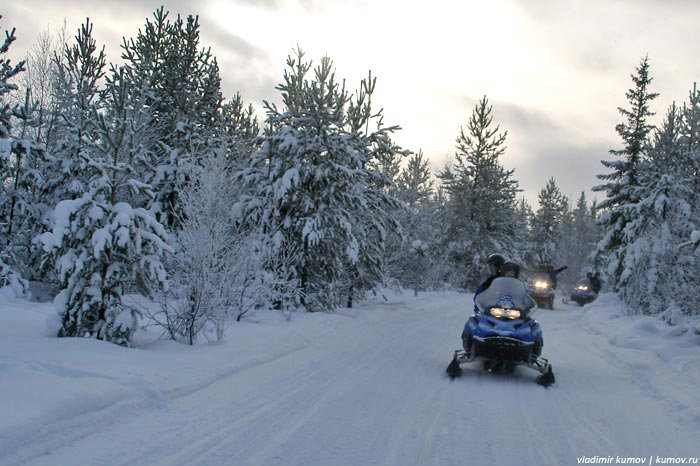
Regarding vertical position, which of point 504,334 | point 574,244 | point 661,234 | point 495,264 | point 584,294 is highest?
point 574,244

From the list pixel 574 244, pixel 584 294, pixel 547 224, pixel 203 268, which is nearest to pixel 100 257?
pixel 203 268

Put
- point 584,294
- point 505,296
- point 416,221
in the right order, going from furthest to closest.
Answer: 1. point 416,221
2. point 584,294
3. point 505,296

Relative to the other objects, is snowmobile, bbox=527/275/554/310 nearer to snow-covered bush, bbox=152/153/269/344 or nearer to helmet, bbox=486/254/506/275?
helmet, bbox=486/254/506/275

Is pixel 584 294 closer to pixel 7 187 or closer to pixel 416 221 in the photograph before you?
pixel 416 221

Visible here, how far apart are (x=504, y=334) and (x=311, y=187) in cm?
1093

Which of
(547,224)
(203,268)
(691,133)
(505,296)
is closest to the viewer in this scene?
(505,296)

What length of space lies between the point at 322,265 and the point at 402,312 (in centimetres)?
567

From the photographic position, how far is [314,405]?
6996 millimetres

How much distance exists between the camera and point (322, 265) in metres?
19.2

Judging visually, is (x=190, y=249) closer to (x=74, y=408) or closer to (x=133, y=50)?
(x=74, y=408)

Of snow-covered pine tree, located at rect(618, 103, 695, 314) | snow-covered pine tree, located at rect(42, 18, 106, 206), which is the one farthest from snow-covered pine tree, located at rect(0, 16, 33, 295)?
snow-covered pine tree, located at rect(618, 103, 695, 314)

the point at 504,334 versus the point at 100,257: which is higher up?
the point at 100,257

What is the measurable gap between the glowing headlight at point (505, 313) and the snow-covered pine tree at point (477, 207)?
124 ft

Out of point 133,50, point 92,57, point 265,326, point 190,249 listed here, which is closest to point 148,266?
point 190,249
